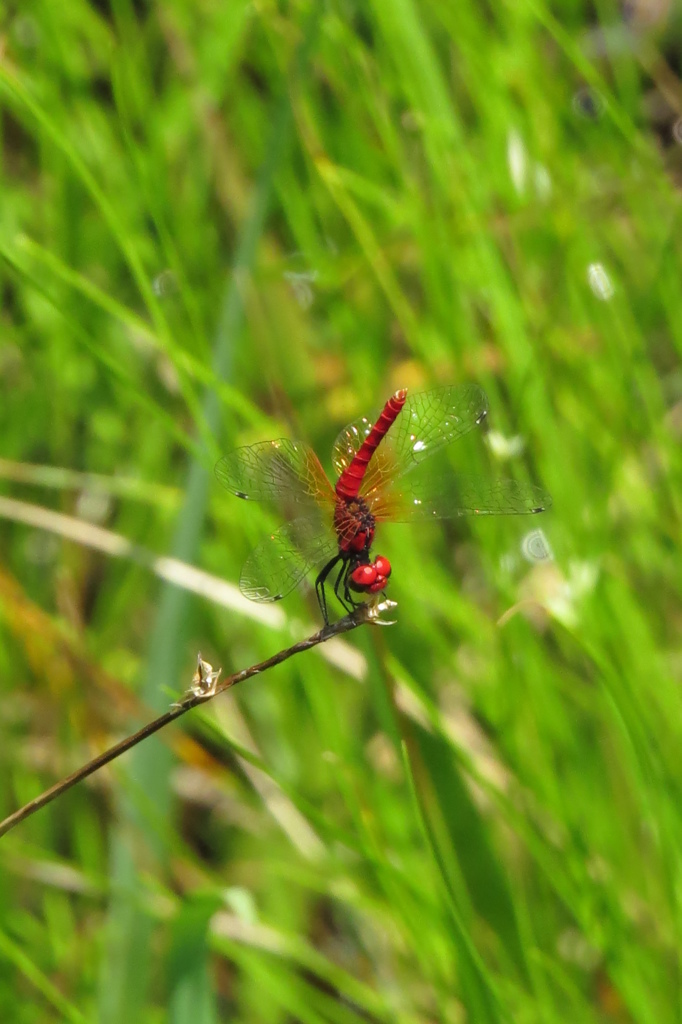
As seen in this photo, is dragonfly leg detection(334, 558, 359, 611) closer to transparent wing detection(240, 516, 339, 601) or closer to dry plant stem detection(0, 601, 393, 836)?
transparent wing detection(240, 516, 339, 601)

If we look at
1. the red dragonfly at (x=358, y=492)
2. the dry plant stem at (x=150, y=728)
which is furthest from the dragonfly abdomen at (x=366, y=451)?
the dry plant stem at (x=150, y=728)

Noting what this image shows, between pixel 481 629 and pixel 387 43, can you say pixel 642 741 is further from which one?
pixel 387 43

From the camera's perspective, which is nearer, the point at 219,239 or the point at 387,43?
the point at 387,43

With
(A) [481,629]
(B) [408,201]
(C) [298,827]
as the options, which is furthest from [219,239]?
(C) [298,827]

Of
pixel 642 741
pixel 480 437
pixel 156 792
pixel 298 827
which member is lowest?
pixel 642 741

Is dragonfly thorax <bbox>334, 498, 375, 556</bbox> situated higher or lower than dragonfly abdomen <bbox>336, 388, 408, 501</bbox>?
lower

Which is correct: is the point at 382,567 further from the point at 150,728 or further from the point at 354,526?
the point at 150,728

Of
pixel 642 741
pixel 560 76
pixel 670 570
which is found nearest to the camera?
pixel 642 741

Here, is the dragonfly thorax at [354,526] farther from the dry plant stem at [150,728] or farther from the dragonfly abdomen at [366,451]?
the dry plant stem at [150,728]

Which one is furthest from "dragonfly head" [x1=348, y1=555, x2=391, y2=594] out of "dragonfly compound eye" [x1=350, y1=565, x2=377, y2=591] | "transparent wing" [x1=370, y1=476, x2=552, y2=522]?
"transparent wing" [x1=370, y1=476, x2=552, y2=522]
